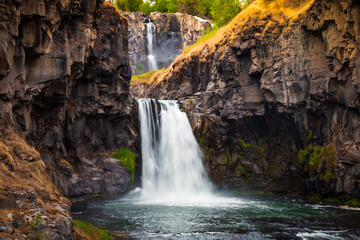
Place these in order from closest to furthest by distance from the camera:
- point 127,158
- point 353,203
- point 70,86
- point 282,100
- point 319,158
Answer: point 70,86 < point 353,203 < point 319,158 < point 282,100 < point 127,158

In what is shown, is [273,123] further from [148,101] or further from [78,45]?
[78,45]

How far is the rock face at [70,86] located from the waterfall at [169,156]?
1688 millimetres

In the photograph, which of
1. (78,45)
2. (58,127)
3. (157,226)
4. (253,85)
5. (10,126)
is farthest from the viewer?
(253,85)

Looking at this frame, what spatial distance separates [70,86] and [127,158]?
30.0 feet

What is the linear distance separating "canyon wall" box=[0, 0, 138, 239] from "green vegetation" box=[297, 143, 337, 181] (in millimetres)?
15533

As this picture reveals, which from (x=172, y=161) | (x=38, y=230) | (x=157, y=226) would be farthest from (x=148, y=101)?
(x=38, y=230)

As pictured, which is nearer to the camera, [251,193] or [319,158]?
[319,158]

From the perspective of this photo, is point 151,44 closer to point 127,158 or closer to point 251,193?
point 127,158

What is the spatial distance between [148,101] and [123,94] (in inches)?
166

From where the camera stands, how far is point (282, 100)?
90.3ft

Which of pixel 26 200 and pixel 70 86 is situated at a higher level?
pixel 70 86

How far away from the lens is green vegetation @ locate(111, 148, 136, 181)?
27.2m

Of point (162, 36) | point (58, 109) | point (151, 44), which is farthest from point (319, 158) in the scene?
point (162, 36)

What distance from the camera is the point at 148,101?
3212 cm
